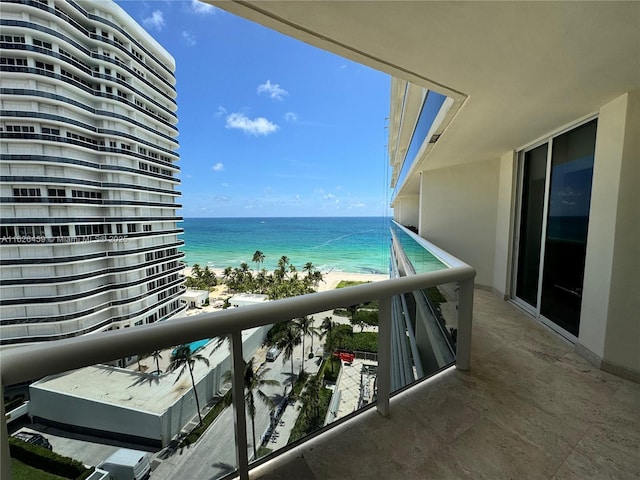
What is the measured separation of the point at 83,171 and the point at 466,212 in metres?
7.04

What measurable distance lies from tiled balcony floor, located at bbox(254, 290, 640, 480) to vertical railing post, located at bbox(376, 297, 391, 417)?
96 millimetres

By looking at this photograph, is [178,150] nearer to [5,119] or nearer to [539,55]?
[5,119]

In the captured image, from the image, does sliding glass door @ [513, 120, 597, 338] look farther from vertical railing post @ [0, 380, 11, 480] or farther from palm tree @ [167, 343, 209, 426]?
vertical railing post @ [0, 380, 11, 480]

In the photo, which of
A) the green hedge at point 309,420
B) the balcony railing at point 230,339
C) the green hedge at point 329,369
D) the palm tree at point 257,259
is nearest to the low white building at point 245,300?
the balcony railing at point 230,339

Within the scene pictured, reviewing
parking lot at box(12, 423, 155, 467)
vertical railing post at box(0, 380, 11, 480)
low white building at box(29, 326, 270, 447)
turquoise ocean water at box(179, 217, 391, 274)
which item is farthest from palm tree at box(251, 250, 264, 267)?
vertical railing post at box(0, 380, 11, 480)

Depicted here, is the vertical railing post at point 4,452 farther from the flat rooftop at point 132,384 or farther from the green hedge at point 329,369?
the green hedge at point 329,369

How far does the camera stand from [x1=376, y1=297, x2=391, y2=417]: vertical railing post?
6.19 feet

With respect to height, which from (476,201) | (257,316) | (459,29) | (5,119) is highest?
(459,29)

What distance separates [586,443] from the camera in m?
1.80

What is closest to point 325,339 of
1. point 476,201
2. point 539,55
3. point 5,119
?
point 539,55

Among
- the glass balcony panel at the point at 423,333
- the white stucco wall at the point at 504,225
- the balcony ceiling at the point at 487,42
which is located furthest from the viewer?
the white stucco wall at the point at 504,225

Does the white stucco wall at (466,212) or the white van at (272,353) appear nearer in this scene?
the white van at (272,353)

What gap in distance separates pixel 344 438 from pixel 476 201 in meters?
5.91

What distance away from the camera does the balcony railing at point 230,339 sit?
918mm
